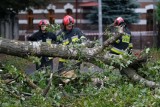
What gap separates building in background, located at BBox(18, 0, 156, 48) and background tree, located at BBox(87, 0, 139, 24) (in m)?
0.44

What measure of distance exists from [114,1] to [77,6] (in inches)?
153

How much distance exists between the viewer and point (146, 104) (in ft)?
17.9

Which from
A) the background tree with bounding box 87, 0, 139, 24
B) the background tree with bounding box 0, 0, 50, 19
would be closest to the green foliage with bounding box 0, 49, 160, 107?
the background tree with bounding box 0, 0, 50, 19

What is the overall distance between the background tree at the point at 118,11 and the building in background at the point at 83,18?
437 millimetres

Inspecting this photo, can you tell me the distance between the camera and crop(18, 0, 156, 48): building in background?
2453cm

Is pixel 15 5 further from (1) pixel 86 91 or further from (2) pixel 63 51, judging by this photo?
(1) pixel 86 91

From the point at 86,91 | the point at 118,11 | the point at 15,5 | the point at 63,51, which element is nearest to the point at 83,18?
the point at 118,11

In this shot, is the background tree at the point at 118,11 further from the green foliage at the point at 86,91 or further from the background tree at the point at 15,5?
the green foliage at the point at 86,91

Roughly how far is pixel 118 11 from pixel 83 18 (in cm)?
254

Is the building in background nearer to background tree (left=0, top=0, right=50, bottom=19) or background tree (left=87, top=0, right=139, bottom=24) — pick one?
background tree (left=87, top=0, right=139, bottom=24)

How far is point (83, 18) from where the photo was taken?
27000 mm

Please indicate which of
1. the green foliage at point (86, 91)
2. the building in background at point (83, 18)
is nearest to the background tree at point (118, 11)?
the building in background at point (83, 18)

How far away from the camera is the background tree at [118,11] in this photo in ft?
80.6

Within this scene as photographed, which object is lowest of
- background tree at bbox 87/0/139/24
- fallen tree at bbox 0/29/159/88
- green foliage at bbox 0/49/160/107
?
green foliage at bbox 0/49/160/107
